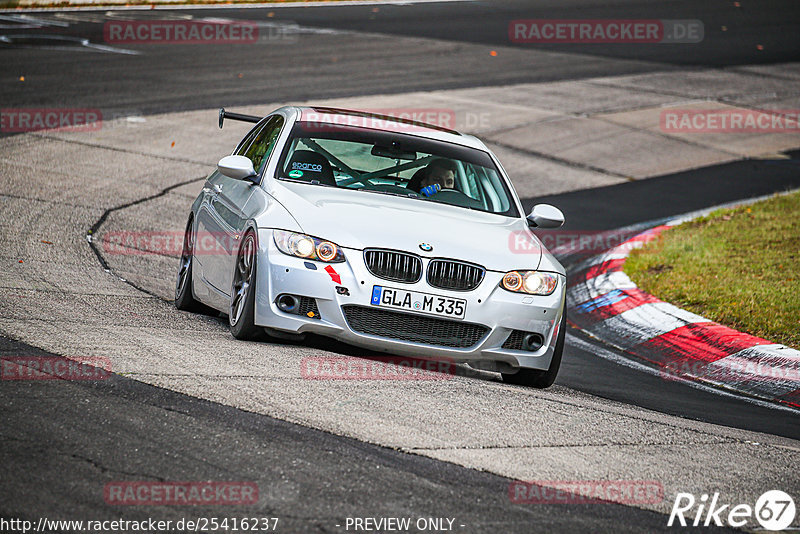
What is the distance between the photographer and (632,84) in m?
23.1

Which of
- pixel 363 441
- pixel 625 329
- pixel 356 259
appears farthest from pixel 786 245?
pixel 363 441

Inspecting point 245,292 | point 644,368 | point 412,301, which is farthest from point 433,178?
point 644,368

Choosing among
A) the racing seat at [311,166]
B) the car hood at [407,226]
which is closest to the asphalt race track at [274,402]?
the car hood at [407,226]

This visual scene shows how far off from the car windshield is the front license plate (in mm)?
1255

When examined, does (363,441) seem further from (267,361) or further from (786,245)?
(786,245)

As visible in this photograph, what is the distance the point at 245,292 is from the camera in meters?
6.83

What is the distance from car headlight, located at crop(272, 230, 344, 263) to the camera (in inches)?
261

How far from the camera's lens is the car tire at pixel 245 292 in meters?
6.74

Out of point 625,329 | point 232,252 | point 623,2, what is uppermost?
point 623,2

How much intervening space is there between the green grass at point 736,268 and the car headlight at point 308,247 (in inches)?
157

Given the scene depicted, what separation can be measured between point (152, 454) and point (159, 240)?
6.93m

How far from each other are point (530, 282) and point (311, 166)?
188cm

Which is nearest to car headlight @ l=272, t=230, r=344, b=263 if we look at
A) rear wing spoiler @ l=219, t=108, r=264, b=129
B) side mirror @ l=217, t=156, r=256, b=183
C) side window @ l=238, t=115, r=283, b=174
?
side mirror @ l=217, t=156, r=256, b=183

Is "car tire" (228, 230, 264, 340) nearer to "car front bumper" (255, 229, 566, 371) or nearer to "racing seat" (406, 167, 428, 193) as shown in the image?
"car front bumper" (255, 229, 566, 371)
